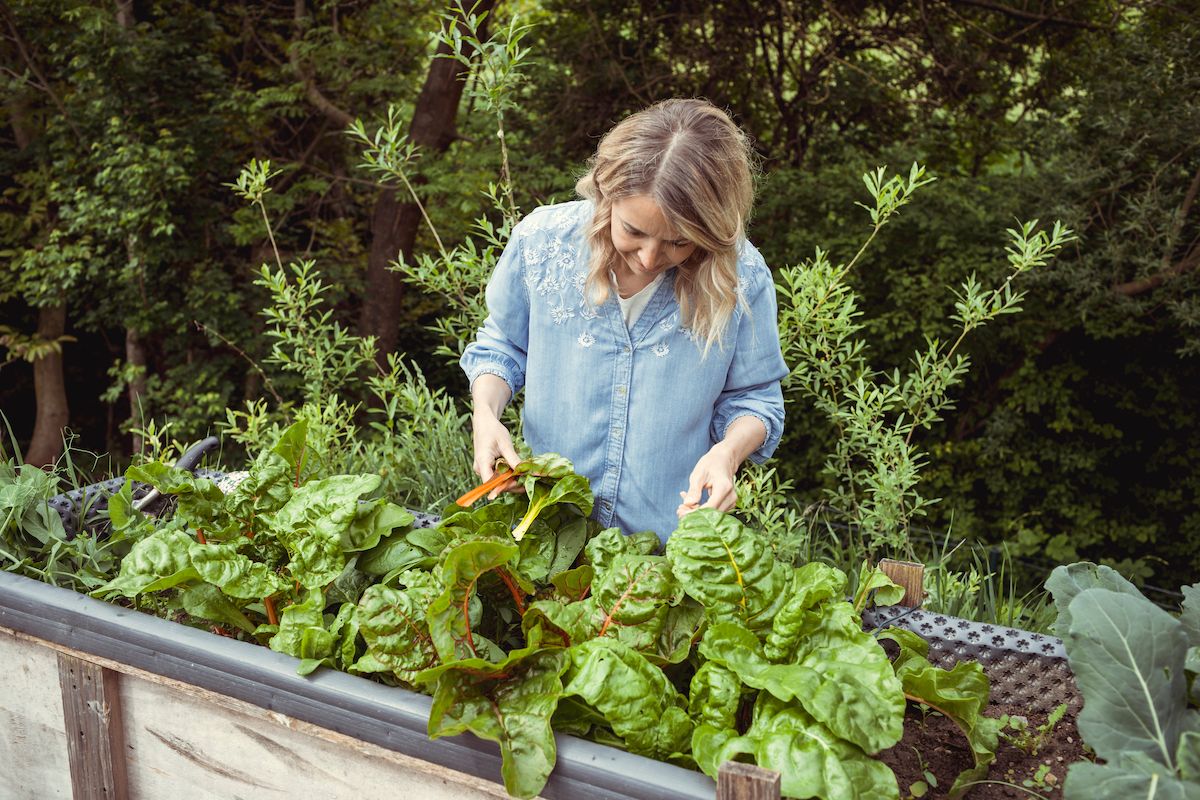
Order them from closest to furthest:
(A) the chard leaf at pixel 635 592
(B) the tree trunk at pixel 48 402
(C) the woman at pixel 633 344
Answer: (A) the chard leaf at pixel 635 592
(C) the woman at pixel 633 344
(B) the tree trunk at pixel 48 402

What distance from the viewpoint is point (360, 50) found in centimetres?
527

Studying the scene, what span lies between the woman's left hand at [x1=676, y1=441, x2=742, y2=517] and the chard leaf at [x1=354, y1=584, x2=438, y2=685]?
17.2 inches

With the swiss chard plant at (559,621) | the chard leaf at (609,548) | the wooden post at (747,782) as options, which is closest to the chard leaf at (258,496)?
the swiss chard plant at (559,621)

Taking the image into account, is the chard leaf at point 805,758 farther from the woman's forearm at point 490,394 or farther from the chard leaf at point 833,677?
the woman's forearm at point 490,394

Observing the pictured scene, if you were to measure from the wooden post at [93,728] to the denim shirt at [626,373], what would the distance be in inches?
32.9

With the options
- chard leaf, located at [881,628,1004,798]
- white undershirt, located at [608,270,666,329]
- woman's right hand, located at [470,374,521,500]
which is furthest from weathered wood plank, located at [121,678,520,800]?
white undershirt, located at [608,270,666,329]

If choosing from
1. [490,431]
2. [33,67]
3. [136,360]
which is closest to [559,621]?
[490,431]

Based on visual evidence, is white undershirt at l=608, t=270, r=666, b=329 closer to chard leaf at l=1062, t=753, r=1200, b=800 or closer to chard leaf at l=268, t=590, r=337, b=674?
chard leaf at l=268, t=590, r=337, b=674

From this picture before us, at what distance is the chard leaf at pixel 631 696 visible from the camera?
109 cm

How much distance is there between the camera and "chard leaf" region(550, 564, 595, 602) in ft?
4.47

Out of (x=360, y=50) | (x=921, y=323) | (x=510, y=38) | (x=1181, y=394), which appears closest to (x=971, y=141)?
(x=921, y=323)

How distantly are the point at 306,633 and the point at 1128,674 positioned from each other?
40.2 inches

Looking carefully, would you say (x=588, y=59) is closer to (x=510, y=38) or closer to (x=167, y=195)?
(x=167, y=195)

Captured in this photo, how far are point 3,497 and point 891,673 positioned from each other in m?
1.56
